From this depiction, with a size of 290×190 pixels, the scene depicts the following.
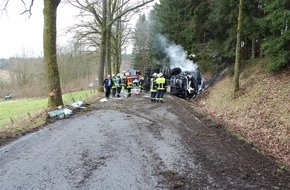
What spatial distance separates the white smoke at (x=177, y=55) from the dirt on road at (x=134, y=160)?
15996mm

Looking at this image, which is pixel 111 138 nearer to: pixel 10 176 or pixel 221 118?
pixel 10 176

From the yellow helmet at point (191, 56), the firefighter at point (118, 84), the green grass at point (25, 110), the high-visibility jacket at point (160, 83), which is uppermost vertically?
the yellow helmet at point (191, 56)

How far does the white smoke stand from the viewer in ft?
87.3

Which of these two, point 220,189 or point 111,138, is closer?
point 220,189

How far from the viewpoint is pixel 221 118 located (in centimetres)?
1362

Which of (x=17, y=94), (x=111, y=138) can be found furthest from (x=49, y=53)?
(x=17, y=94)

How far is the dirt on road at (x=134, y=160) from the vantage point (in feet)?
18.8

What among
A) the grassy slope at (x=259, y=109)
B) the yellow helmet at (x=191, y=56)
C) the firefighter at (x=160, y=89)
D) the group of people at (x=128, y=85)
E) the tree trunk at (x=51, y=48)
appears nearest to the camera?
the grassy slope at (x=259, y=109)

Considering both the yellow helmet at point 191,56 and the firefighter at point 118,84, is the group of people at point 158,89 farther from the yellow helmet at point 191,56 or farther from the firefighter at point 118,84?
the yellow helmet at point 191,56

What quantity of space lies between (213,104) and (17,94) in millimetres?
48885

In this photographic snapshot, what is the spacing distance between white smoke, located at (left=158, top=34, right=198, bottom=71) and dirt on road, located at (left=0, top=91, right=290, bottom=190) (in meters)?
16.0

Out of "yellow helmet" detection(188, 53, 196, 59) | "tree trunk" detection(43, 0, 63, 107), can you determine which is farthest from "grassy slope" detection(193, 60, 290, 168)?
"tree trunk" detection(43, 0, 63, 107)

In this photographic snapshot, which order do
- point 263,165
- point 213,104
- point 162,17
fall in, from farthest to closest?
point 162,17
point 213,104
point 263,165

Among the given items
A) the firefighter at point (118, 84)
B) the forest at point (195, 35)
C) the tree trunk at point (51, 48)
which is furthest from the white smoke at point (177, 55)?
the tree trunk at point (51, 48)
